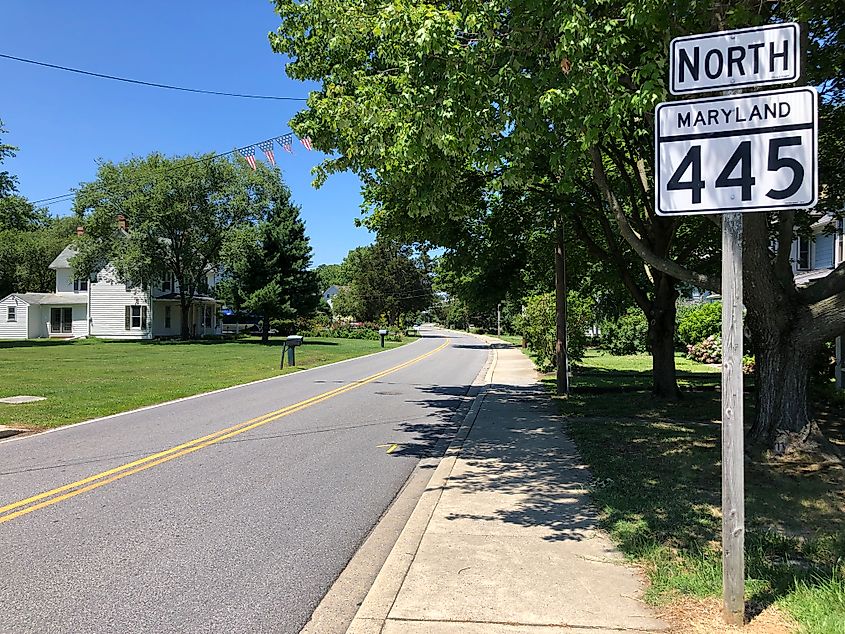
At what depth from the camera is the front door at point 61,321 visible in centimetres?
4956

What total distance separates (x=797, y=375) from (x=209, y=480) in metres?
7.08

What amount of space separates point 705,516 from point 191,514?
15.3 ft

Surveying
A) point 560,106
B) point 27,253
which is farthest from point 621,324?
point 27,253

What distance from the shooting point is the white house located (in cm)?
4825

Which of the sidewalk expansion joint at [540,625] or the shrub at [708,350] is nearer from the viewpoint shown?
the sidewalk expansion joint at [540,625]

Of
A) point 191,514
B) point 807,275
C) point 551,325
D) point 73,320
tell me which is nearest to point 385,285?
point 73,320

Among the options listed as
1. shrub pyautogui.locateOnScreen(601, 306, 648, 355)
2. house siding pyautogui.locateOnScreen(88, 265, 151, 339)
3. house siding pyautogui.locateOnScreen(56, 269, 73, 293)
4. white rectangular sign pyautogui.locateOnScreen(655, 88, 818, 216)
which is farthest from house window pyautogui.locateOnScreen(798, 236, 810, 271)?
house siding pyautogui.locateOnScreen(56, 269, 73, 293)

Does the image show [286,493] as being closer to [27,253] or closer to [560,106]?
[560,106]

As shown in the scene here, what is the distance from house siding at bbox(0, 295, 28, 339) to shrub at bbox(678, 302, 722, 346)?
148ft

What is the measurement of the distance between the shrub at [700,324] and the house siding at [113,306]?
36649 millimetres

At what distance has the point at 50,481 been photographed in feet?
23.9

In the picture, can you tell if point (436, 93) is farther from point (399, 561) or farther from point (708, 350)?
point (708, 350)

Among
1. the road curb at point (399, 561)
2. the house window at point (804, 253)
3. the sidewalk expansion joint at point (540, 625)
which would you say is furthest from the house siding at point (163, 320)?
the sidewalk expansion joint at point (540, 625)

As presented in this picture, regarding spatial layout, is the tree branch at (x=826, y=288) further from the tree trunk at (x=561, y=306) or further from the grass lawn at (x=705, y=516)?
the tree trunk at (x=561, y=306)
